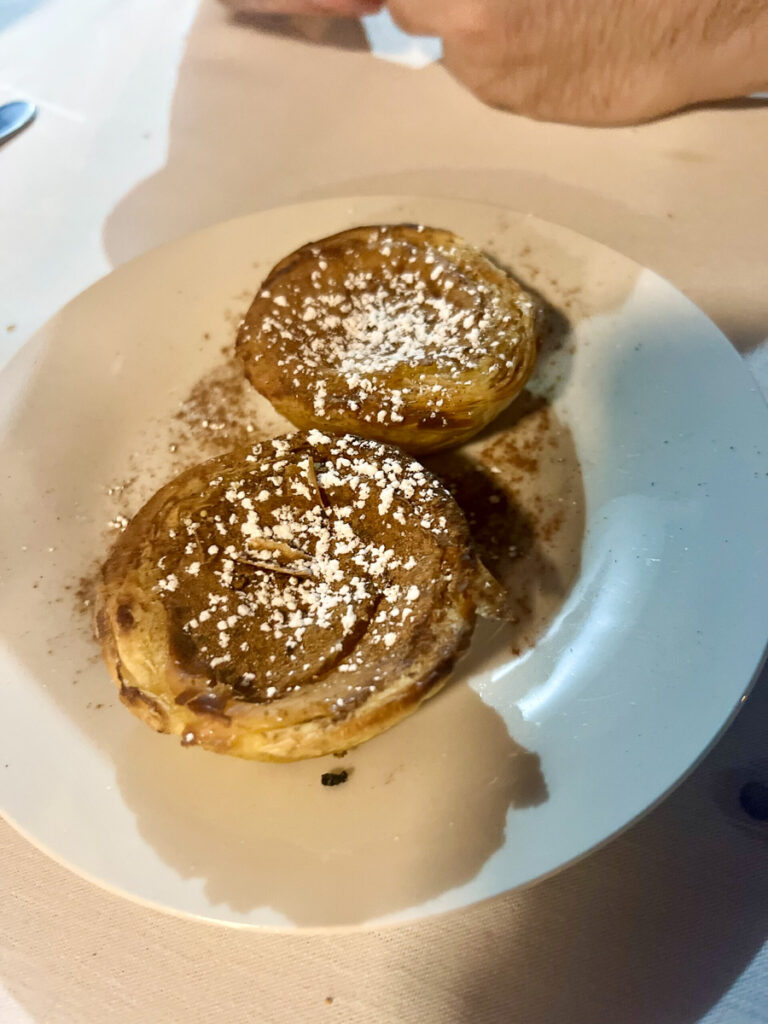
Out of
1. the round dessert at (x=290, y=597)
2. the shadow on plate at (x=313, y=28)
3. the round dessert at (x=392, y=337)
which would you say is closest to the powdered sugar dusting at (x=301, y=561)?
the round dessert at (x=290, y=597)

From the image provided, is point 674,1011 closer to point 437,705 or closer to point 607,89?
point 437,705

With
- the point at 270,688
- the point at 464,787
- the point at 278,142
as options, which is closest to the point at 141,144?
the point at 278,142

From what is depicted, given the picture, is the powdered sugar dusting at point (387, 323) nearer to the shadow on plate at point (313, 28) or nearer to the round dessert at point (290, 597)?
the round dessert at point (290, 597)

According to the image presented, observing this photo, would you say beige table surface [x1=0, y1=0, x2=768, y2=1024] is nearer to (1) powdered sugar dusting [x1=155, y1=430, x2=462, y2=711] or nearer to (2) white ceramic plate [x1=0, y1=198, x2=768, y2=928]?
(2) white ceramic plate [x1=0, y1=198, x2=768, y2=928]

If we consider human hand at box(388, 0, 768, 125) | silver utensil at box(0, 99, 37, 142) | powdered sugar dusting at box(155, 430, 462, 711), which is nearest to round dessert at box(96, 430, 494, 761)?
powdered sugar dusting at box(155, 430, 462, 711)

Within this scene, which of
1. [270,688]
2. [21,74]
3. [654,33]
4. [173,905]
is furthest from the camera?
[21,74]
